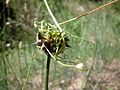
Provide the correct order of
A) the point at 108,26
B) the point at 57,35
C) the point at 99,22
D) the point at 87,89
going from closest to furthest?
Answer: the point at 57,35 < the point at 87,89 < the point at 99,22 < the point at 108,26

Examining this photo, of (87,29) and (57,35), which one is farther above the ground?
(57,35)

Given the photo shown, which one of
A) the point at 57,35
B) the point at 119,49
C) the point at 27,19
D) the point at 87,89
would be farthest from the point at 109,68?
the point at 57,35

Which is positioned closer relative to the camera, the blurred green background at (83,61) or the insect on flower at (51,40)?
the insect on flower at (51,40)

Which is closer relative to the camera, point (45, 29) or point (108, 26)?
point (45, 29)

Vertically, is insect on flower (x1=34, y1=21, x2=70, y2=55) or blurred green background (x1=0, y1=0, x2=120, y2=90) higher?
insect on flower (x1=34, y1=21, x2=70, y2=55)

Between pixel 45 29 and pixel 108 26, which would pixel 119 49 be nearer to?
pixel 108 26

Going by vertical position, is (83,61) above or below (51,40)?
below

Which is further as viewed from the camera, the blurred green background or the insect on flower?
the blurred green background

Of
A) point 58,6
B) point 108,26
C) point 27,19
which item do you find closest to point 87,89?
point 108,26

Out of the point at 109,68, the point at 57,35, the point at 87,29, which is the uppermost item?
the point at 57,35

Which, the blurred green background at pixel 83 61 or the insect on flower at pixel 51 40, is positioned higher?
the insect on flower at pixel 51 40

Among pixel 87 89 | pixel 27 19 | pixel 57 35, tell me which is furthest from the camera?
pixel 27 19
